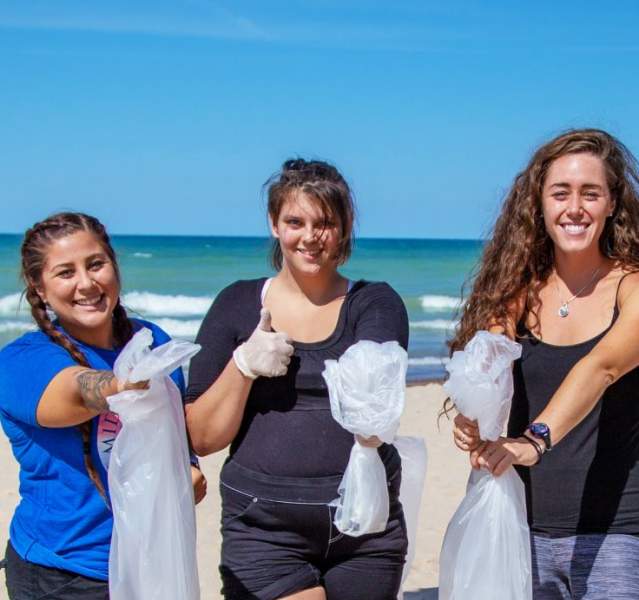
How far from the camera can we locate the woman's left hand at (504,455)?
2.55 metres

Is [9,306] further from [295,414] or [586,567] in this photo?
[586,567]

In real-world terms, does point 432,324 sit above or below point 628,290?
below

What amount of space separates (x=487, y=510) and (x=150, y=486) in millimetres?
981

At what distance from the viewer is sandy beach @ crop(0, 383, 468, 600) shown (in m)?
5.39

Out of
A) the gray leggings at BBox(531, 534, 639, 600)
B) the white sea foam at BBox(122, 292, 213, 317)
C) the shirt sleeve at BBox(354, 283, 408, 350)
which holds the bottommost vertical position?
the white sea foam at BBox(122, 292, 213, 317)

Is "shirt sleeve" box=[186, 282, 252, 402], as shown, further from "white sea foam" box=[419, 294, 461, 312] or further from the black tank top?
"white sea foam" box=[419, 294, 461, 312]

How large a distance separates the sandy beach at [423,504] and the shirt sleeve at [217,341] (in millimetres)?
1888

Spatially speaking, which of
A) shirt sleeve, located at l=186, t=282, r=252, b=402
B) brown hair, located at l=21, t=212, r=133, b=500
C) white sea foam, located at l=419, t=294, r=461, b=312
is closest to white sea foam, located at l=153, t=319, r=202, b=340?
white sea foam, located at l=419, t=294, r=461, b=312

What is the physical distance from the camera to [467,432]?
261 cm

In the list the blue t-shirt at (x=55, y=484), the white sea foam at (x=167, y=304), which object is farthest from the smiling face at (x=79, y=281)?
the white sea foam at (x=167, y=304)

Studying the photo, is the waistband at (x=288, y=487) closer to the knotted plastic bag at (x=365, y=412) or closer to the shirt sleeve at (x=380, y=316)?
the knotted plastic bag at (x=365, y=412)

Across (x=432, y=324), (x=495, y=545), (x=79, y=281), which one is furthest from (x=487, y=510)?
(x=432, y=324)

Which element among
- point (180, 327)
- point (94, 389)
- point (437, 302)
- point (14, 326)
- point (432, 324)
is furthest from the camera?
point (437, 302)

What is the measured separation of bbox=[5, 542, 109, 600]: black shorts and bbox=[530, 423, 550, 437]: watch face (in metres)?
1.29
